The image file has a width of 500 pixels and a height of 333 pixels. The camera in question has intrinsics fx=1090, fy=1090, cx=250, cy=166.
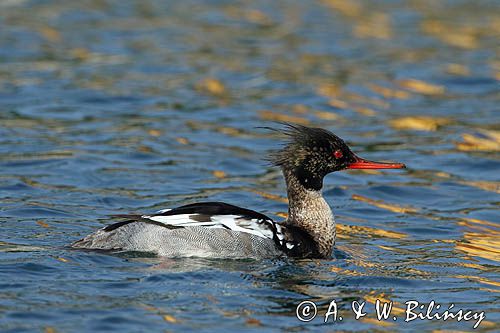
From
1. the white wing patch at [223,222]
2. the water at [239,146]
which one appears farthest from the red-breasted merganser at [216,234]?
the water at [239,146]

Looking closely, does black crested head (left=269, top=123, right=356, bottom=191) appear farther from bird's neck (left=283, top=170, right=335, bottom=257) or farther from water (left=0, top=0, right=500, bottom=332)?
water (left=0, top=0, right=500, bottom=332)

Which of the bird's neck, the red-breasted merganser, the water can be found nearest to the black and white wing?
the red-breasted merganser

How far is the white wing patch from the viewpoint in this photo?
9.62 m

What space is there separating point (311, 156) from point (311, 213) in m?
0.54

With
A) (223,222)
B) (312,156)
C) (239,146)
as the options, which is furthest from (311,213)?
(239,146)

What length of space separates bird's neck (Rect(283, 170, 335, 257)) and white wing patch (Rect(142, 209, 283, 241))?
0.59 meters

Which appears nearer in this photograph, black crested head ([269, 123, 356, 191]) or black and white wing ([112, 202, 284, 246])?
black and white wing ([112, 202, 284, 246])

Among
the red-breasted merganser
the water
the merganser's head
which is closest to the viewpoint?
the water

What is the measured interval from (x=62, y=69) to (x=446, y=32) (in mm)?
7912

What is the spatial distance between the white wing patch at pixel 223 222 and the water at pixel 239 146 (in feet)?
1.08

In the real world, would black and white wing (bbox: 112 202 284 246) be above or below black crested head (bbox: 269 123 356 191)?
below

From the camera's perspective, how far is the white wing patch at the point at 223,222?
31.6ft

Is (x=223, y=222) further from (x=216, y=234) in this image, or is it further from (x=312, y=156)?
(x=312, y=156)

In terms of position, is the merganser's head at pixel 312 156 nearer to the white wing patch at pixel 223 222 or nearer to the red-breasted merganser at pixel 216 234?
the red-breasted merganser at pixel 216 234
